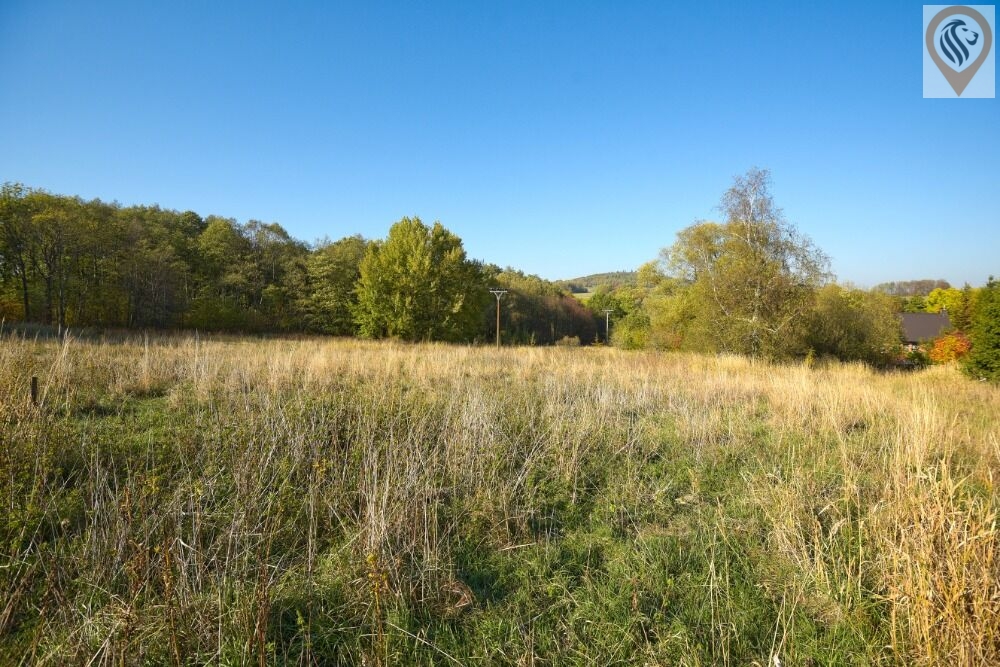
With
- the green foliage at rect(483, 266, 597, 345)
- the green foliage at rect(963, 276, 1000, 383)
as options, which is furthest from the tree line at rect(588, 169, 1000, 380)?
the green foliage at rect(483, 266, 597, 345)

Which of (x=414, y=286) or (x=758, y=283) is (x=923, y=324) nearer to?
(x=758, y=283)

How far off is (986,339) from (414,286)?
93.9ft

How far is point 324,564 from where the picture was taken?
104 inches

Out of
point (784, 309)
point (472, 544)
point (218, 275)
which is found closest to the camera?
point (472, 544)

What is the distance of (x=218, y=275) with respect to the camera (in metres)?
35.0

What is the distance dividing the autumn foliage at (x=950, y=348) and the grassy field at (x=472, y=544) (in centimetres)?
2430

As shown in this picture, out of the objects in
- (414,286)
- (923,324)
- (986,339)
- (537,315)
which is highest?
(414,286)

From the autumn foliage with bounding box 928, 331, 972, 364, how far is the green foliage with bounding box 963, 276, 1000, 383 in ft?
40.2

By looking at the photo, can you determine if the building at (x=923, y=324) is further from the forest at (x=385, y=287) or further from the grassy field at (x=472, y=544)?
the grassy field at (x=472, y=544)

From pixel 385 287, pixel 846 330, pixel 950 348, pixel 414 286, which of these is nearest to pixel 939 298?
pixel 950 348

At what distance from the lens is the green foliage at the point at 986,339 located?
11000 mm

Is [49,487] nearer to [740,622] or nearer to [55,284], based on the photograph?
[740,622]

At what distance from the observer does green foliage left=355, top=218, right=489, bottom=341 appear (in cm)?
3103

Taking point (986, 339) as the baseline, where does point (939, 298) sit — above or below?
above
